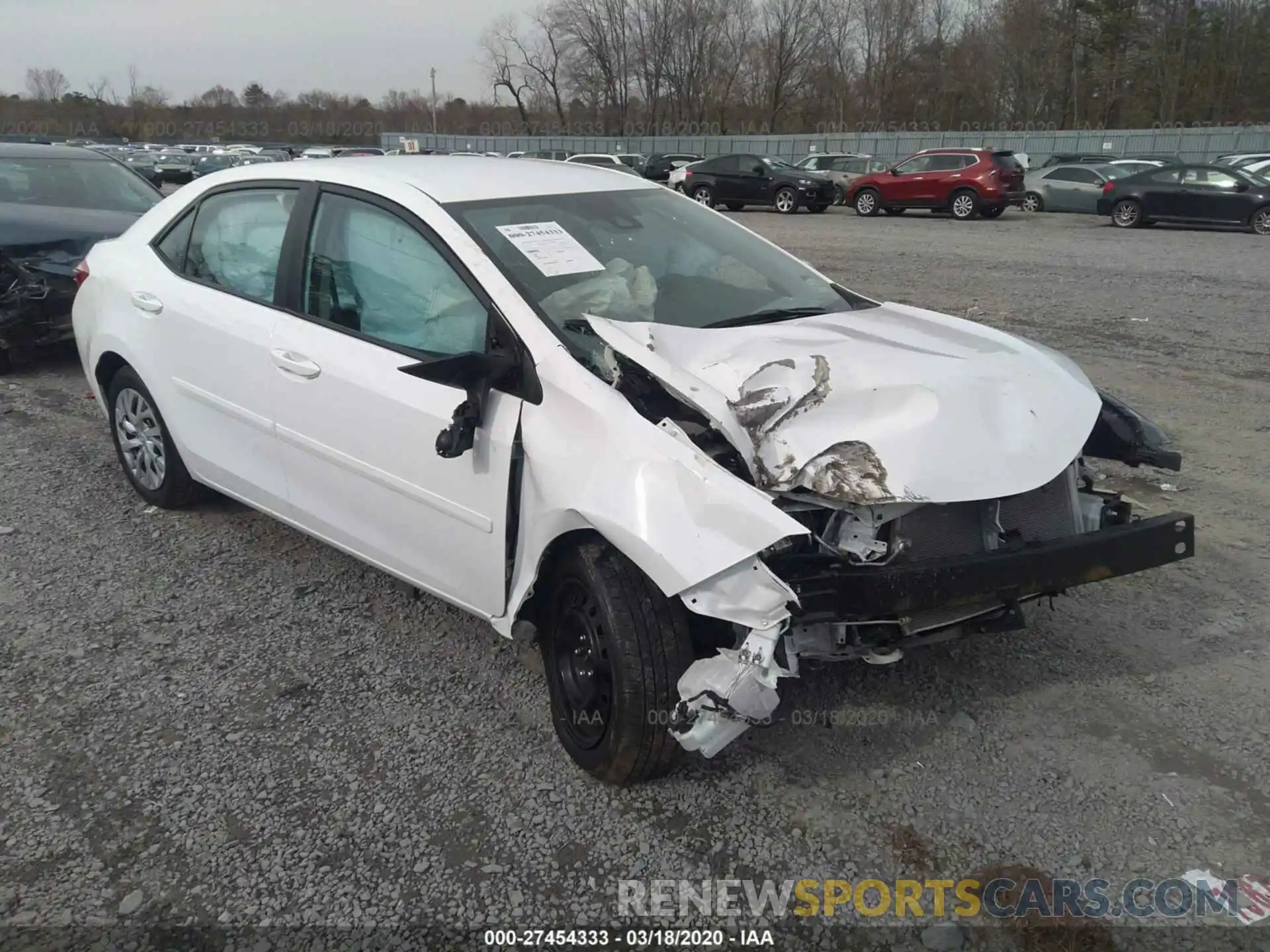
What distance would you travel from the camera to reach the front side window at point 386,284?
3031 mm

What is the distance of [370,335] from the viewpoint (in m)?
3.22

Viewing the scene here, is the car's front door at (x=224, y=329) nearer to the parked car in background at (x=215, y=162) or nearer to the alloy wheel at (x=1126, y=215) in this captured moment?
the alloy wheel at (x=1126, y=215)

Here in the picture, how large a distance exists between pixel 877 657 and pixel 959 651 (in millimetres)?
959

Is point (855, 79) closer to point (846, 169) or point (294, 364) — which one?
point (846, 169)

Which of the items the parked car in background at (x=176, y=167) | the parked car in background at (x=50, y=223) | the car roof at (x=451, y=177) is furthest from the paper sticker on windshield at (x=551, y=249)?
the parked car in background at (x=176, y=167)

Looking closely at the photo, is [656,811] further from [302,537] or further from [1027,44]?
[1027,44]

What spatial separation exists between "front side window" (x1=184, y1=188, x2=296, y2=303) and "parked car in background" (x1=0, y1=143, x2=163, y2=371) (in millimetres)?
3730

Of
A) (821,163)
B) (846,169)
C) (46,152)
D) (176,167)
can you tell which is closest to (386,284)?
(46,152)

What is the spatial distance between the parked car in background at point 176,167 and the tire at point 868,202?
21518mm

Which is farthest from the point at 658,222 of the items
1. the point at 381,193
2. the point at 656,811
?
the point at 656,811

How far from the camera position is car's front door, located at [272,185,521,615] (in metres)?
2.91

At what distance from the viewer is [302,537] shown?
4.45 m

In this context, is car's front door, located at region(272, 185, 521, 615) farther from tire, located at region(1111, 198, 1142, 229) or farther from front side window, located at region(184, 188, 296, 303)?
tire, located at region(1111, 198, 1142, 229)

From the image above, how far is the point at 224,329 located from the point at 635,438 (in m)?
2.09
